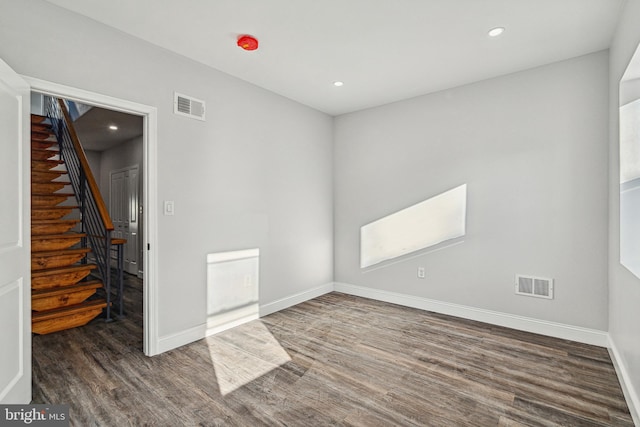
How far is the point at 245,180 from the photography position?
11.4ft

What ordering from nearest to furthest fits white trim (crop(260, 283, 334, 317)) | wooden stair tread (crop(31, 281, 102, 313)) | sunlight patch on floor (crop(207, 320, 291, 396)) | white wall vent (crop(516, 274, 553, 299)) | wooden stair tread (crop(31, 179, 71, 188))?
sunlight patch on floor (crop(207, 320, 291, 396)), white wall vent (crop(516, 274, 553, 299)), wooden stair tread (crop(31, 281, 102, 313)), white trim (crop(260, 283, 334, 317)), wooden stair tread (crop(31, 179, 71, 188))

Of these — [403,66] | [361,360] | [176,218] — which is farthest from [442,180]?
[176,218]

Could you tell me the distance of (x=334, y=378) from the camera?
2.34 metres

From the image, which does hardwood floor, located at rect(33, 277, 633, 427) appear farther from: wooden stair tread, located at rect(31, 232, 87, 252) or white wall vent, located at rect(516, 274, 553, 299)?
wooden stair tread, located at rect(31, 232, 87, 252)

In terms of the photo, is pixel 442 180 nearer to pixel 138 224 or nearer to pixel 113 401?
pixel 113 401

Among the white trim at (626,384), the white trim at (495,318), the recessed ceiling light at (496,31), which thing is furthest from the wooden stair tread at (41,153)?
the white trim at (626,384)

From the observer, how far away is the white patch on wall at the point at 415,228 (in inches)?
143

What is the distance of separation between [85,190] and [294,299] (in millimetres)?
3159

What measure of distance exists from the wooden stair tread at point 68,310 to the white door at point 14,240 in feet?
4.67

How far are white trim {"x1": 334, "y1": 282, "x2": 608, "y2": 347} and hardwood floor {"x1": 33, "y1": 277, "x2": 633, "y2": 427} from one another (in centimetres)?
10

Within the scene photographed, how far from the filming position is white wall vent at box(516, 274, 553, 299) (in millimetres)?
3072

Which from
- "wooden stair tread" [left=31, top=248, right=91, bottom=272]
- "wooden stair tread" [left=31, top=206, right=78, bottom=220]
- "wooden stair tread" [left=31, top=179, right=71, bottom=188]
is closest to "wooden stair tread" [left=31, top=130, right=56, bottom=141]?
"wooden stair tread" [left=31, top=179, right=71, bottom=188]

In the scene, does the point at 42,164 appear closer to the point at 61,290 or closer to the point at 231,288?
the point at 61,290

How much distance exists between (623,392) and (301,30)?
3480mm
